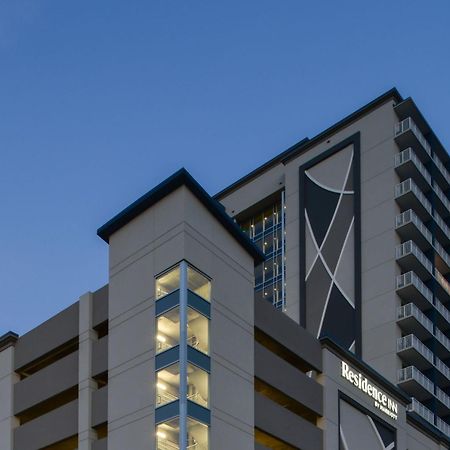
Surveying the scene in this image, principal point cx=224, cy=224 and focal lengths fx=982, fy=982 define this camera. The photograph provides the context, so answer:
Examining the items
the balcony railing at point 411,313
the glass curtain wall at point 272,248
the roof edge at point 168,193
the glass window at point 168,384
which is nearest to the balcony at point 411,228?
the balcony railing at point 411,313

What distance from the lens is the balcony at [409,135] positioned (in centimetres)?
8814

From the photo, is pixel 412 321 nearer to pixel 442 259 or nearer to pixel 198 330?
pixel 442 259

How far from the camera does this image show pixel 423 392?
82.0m

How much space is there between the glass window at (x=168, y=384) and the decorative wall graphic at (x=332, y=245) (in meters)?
39.3

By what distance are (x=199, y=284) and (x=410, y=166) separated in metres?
42.9

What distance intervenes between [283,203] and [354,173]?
42.8ft

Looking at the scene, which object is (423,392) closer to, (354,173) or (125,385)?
(354,173)

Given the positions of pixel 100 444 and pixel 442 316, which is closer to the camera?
pixel 100 444

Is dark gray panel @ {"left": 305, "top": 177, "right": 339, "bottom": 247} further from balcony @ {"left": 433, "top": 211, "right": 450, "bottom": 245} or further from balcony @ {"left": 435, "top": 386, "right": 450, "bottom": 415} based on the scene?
balcony @ {"left": 435, "top": 386, "right": 450, "bottom": 415}

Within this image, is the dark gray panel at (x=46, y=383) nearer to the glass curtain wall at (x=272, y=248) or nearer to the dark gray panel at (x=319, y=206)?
the dark gray panel at (x=319, y=206)

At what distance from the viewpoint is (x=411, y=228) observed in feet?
279

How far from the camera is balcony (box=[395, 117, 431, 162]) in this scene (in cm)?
8814

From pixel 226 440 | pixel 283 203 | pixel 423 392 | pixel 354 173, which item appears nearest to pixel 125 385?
pixel 226 440

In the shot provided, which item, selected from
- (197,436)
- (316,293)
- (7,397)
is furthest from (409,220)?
(197,436)
